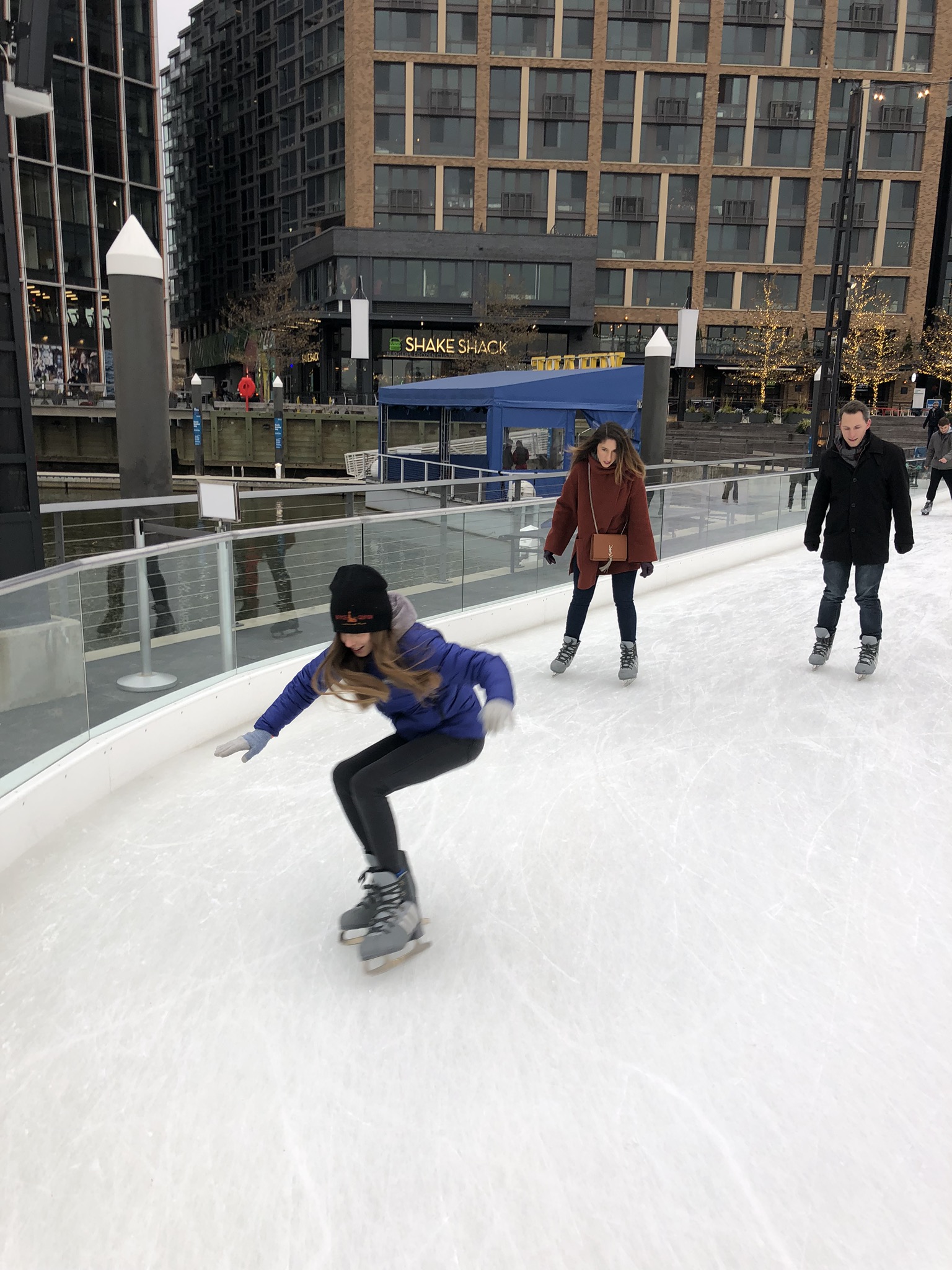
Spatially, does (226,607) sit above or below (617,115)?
below

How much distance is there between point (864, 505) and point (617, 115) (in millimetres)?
45644

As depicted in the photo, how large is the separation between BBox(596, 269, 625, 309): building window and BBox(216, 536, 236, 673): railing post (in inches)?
1717

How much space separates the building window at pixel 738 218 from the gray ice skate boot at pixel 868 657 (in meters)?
44.1

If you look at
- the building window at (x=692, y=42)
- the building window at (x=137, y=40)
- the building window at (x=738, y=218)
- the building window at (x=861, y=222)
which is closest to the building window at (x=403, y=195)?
the building window at (x=692, y=42)

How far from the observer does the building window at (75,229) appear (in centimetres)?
4791

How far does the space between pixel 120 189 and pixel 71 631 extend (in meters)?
55.7

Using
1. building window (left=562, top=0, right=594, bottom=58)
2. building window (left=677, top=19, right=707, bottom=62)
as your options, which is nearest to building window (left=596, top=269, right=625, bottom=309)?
building window (left=562, top=0, right=594, bottom=58)

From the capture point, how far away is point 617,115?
143 ft

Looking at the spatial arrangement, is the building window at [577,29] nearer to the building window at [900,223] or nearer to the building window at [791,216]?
the building window at [791,216]

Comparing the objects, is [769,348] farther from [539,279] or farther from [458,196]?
[458,196]

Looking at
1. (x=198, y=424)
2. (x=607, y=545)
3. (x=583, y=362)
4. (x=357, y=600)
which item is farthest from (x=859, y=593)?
(x=198, y=424)

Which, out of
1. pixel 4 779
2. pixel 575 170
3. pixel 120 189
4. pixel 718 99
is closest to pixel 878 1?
pixel 718 99

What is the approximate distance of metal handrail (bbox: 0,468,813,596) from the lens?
3224 mm

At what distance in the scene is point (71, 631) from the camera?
346 cm
